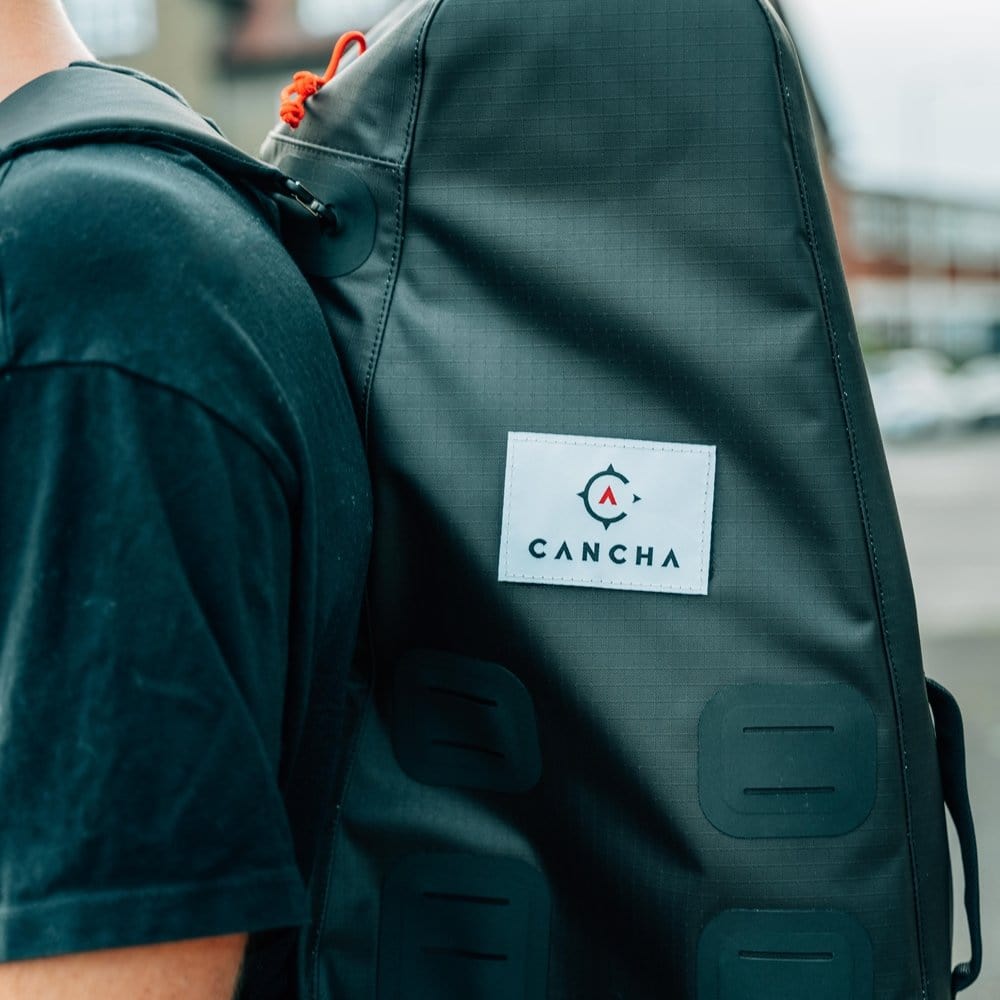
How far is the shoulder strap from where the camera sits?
2.59ft

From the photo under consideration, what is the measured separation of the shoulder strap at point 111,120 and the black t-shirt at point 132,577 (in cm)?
4

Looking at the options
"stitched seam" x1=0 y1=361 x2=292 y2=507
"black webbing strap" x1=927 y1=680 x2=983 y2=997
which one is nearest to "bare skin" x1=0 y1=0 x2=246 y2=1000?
"stitched seam" x1=0 y1=361 x2=292 y2=507

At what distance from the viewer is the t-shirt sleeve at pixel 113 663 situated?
2.28 ft

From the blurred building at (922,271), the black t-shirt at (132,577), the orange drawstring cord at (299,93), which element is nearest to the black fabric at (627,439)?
the orange drawstring cord at (299,93)

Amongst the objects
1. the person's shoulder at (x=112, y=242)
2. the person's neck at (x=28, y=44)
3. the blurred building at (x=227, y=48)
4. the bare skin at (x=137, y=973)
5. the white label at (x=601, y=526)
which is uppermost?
the blurred building at (x=227, y=48)

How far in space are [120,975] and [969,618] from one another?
24.4 feet

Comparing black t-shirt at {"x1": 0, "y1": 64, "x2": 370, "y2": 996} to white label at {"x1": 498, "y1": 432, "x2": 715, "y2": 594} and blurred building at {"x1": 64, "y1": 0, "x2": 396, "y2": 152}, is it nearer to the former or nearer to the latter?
white label at {"x1": 498, "y1": 432, "x2": 715, "y2": 594}

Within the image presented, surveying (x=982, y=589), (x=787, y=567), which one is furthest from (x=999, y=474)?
(x=787, y=567)

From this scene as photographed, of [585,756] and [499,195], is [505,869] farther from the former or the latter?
[499,195]

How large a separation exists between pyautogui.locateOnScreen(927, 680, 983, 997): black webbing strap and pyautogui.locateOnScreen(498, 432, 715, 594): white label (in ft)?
0.97

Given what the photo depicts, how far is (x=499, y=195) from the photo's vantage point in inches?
38.2

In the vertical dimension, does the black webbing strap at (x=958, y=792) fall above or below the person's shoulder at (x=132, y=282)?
below

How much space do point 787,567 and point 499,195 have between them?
37 cm

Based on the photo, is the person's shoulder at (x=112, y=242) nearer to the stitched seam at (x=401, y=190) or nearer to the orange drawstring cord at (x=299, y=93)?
the stitched seam at (x=401, y=190)
